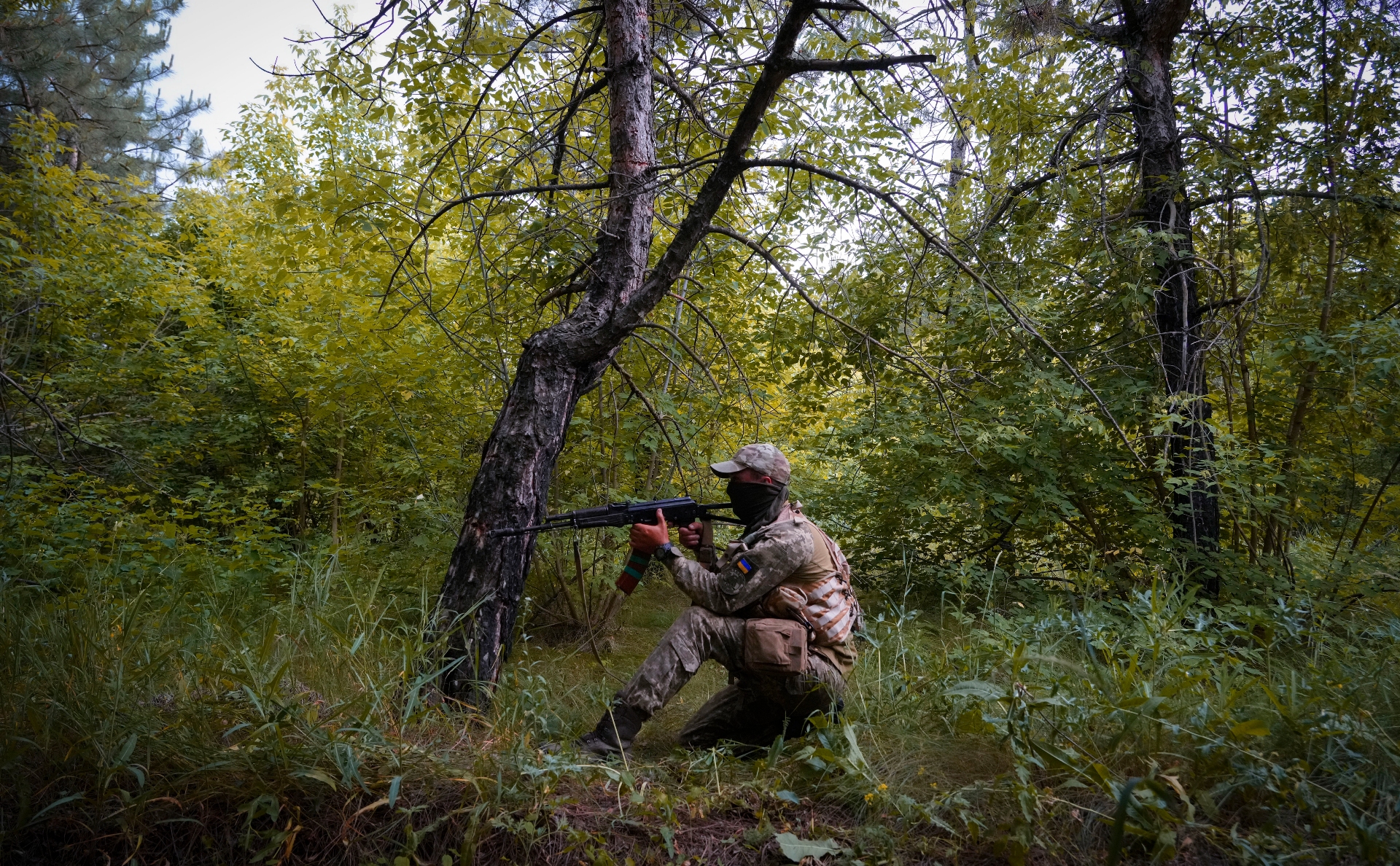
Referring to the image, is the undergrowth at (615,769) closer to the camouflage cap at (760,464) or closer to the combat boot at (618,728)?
the combat boot at (618,728)

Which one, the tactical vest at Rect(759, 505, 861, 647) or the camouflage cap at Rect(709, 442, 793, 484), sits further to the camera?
the camouflage cap at Rect(709, 442, 793, 484)

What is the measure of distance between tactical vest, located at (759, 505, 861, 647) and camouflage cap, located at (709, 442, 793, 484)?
25cm

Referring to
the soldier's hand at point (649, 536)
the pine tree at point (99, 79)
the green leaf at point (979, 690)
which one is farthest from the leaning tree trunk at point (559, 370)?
the pine tree at point (99, 79)

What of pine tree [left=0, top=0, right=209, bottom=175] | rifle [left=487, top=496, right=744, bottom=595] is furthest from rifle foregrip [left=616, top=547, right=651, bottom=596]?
pine tree [left=0, top=0, right=209, bottom=175]

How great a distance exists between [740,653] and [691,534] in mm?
661

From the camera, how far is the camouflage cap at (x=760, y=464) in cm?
329

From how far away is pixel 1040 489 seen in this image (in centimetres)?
492

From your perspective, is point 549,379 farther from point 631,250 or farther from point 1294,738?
point 1294,738

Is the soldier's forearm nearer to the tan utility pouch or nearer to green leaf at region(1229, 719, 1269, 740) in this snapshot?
the tan utility pouch

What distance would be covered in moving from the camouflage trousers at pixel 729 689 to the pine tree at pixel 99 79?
1225 cm

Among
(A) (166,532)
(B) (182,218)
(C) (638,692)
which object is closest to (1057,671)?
(C) (638,692)

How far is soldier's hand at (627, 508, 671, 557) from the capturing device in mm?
3139

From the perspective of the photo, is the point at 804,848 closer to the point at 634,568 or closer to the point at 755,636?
the point at 755,636

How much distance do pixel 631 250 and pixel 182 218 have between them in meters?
10.5
